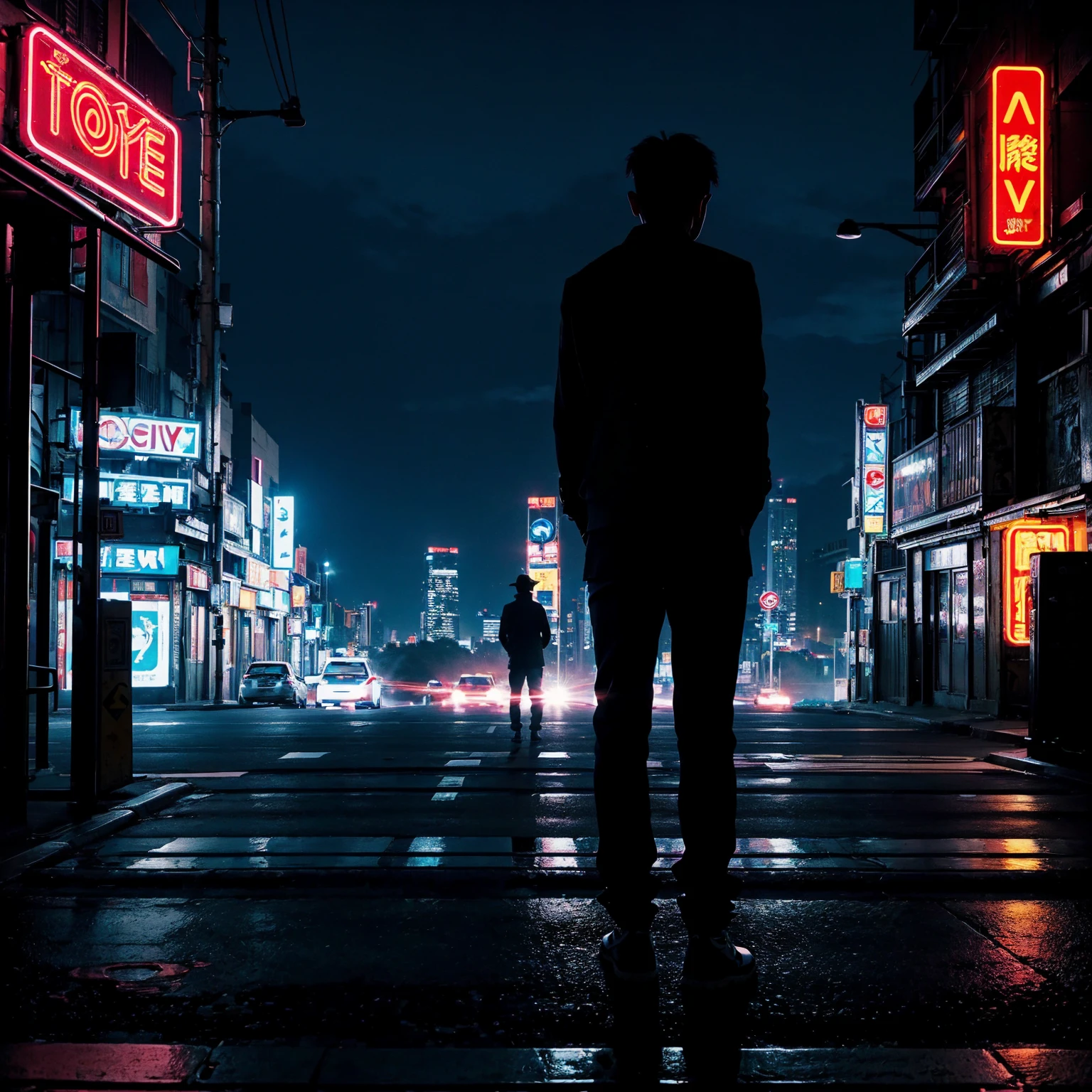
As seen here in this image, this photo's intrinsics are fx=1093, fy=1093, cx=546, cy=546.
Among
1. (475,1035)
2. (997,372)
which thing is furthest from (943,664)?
(475,1035)

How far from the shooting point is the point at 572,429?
3137mm

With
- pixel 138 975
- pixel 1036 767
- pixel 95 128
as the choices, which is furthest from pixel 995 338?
pixel 138 975

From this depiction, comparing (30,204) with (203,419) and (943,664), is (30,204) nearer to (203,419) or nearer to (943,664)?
(943,664)

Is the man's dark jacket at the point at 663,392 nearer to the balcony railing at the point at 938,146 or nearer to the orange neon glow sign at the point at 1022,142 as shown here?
the orange neon glow sign at the point at 1022,142

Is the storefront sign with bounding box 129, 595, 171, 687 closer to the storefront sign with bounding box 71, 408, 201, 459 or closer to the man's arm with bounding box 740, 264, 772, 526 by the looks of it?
the storefront sign with bounding box 71, 408, 201, 459

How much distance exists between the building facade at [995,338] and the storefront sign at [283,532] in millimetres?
42553

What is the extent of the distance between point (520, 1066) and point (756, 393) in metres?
1.82

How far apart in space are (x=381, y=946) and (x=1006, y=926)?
211 centimetres

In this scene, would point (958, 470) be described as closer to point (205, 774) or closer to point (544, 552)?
point (205, 774)

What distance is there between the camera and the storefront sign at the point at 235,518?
50.4 meters

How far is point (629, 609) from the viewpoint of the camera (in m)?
2.91

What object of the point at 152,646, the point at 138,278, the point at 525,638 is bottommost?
the point at 152,646

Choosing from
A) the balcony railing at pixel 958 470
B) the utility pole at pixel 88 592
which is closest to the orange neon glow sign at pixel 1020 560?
the balcony railing at pixel 958 470

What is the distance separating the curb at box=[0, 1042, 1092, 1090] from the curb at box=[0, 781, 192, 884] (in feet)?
7.93
